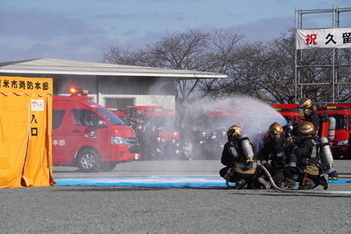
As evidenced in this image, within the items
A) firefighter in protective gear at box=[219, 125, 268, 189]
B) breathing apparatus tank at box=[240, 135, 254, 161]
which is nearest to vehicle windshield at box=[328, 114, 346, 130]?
firefighter in protective gear at box=[219, 125, 268, 189]

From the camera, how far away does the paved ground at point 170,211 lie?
323 inches

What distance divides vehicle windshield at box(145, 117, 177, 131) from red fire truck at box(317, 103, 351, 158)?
602cm

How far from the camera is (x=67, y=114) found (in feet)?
61.5

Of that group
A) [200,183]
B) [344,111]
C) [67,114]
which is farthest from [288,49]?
[200,183]

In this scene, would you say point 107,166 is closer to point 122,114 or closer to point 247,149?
point 247,149

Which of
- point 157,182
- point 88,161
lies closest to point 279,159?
point 157,182

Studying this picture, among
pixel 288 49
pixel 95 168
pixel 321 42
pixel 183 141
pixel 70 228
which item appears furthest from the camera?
pixel 288 49

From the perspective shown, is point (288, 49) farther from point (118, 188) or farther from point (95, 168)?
point (118, 188)

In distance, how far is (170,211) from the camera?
9.60 metres

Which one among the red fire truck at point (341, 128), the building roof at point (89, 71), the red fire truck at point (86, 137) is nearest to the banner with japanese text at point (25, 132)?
the red fire truck at point (86, 137)

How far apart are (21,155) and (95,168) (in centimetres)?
481

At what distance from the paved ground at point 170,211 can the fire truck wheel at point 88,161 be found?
16.9 ft

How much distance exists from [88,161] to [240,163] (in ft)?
22.1

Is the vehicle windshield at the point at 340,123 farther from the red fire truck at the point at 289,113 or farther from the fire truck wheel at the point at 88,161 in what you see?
the fire truck wheel at the point at 88,161
